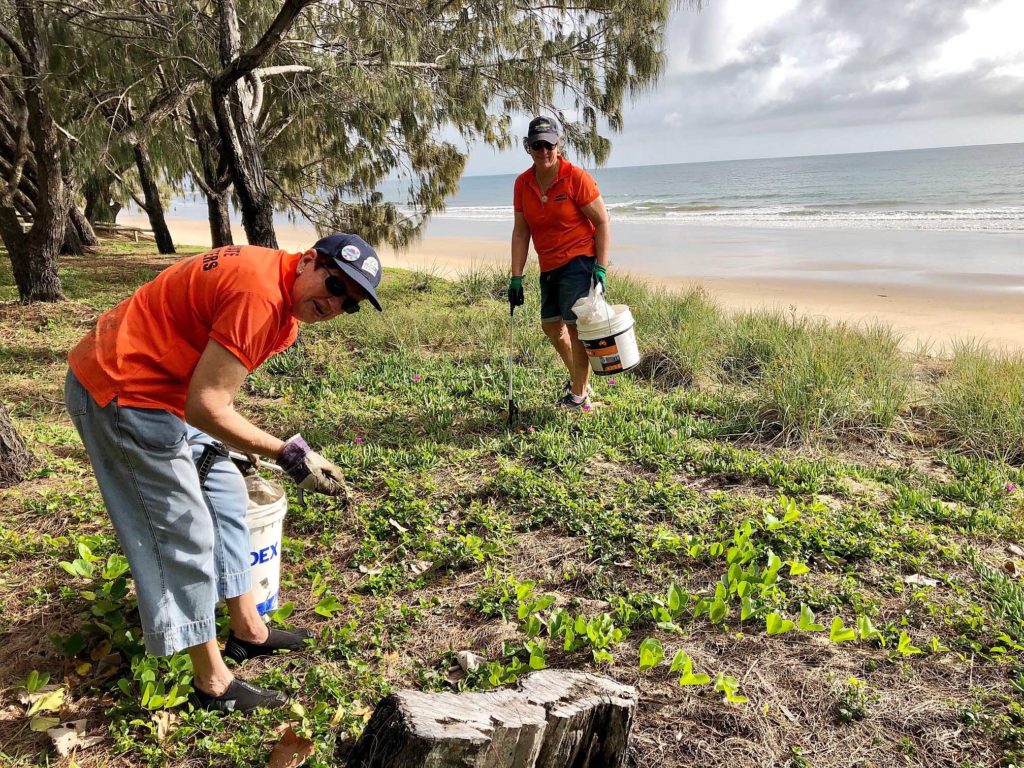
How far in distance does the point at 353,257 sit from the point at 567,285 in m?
2.67

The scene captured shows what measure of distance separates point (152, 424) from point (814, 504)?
2.85m

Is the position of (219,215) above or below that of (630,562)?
above

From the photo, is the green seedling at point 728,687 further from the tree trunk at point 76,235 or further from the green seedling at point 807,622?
the tree trunk at point 76,235

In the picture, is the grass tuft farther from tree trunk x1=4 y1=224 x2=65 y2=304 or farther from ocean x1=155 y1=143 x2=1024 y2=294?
tree trunk x1=4 y1=224 x2=65 y2=304

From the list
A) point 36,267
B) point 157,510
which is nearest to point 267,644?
point 157,510

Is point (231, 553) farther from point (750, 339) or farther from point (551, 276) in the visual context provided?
point (750, 339)

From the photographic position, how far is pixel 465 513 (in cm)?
341

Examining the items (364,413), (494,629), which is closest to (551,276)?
(364,413)

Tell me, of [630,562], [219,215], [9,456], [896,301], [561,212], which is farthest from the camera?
[219,215]

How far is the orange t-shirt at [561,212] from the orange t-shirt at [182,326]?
8.54 feet

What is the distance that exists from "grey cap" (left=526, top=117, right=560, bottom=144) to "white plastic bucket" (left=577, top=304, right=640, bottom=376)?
43.0 inches

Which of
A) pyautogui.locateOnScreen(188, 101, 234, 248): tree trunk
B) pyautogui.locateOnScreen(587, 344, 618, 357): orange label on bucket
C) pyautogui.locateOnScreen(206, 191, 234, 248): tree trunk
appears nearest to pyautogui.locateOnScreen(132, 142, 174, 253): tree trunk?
pyautogui.locateOnScreen(188, 101, 234, 248): tree trunk

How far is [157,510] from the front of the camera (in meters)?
1.95

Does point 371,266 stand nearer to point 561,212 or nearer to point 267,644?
point 267,644
